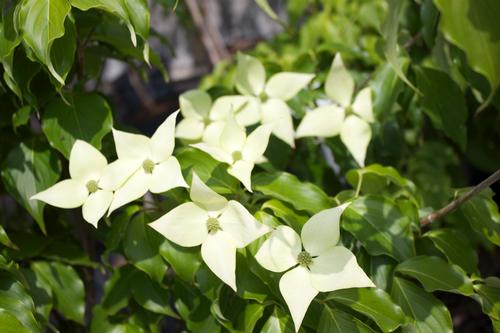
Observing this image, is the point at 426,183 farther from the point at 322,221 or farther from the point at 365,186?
the point at 322,221

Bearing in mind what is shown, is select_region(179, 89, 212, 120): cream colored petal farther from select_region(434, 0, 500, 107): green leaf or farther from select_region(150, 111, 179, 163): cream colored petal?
select_region(434, 0, 500, 107): green leaf

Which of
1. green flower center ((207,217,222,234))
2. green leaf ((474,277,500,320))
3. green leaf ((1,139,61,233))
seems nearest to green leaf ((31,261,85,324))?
green leaf ((1,139,61,233))

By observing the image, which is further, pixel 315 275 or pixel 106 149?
pixel 106 149

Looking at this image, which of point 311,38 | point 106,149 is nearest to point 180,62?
point 311,38

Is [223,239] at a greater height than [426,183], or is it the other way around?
[223,239]

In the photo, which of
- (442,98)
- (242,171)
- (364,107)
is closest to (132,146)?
(242,171)

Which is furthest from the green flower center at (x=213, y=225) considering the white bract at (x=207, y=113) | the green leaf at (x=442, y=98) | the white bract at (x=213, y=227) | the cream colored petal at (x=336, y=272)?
the green leaf at (x=442, y=98)

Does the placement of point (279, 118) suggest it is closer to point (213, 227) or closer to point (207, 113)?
point (207, 113)
